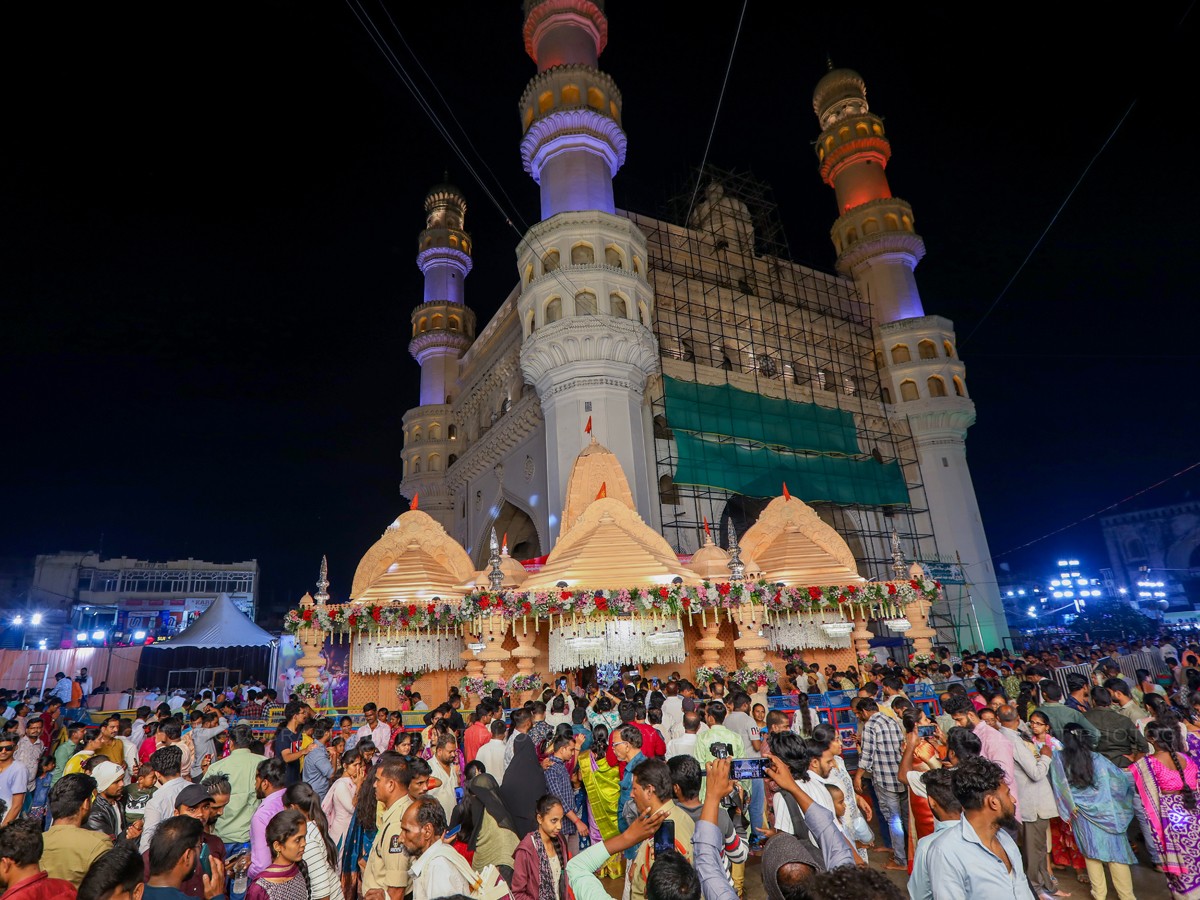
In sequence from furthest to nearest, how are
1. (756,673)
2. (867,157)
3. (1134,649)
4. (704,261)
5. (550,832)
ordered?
(867,157) → (704,261) → (1134,649) → (756,673) → (550,832)

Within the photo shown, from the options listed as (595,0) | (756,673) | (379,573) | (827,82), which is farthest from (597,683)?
(827,82)

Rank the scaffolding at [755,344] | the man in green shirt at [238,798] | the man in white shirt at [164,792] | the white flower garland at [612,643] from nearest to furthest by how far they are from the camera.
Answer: the man in white shirt at [164,792] < the man in green shirt at [238,798] < the white flower garland at [612,643] < the scaffolding at [755,344]

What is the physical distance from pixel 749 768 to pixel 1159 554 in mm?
74658

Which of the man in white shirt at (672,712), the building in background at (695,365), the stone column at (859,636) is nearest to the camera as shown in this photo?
the man in white shirt at (672,712)

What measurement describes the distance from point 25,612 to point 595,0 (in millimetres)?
50320

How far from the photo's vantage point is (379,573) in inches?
637

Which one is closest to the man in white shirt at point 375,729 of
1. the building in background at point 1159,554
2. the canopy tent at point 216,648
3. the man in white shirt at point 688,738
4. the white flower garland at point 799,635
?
the man in white shirt at point 688,738

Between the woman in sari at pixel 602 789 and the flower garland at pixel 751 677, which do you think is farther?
the flower garland at pixel 751 677

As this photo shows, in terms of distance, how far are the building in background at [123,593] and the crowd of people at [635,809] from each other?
159 feet

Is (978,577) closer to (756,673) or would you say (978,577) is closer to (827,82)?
(756,673)

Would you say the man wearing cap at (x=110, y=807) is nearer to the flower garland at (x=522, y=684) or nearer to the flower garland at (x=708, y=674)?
the flower garland at (x=522, y=684)

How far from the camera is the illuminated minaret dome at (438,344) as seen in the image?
111 feet

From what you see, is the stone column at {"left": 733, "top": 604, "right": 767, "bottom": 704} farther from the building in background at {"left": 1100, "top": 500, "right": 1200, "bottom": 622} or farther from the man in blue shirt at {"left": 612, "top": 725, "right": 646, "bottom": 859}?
the building in background at {"left": 1100, "top": 500, "right": 1200, "bottom": 622}

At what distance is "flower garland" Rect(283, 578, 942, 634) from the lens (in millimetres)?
12406
